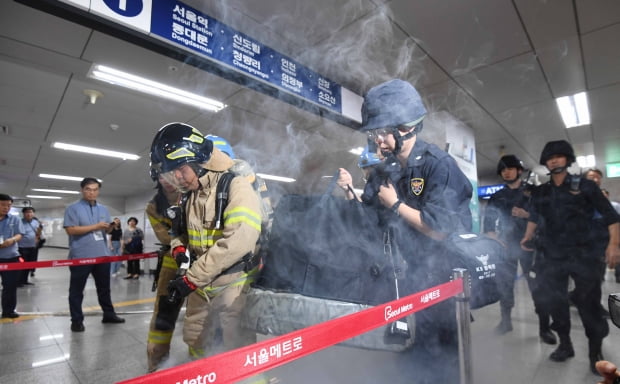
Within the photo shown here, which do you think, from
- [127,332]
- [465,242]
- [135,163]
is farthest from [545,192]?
[135,163]

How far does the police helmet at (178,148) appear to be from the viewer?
5.16ft

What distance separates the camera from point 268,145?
7.08m

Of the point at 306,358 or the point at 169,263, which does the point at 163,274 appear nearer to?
the point at 169,263

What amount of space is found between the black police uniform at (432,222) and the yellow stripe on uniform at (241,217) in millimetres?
674

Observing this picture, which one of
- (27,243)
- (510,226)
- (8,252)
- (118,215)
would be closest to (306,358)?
(510,226)

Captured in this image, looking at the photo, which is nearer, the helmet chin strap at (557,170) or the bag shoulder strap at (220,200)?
the bag shoulder strap at (220,200)

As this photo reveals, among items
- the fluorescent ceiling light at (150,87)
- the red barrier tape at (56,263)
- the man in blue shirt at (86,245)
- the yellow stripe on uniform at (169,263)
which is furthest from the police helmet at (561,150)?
the man in blue shirt at (86,245)

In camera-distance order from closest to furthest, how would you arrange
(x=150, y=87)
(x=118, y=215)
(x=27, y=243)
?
(x=150, y=87) < (x=27, y=243) < (x=118, y=215)

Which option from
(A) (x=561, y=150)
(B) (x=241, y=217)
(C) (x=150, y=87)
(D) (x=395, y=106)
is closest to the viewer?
(D) (x=395, y=106)

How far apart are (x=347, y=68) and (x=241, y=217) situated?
3.10 metres

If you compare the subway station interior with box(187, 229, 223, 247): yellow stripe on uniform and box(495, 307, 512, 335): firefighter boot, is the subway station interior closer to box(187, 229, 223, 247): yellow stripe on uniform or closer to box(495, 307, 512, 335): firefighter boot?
box(495, 307, 512, 335): firefighter boot

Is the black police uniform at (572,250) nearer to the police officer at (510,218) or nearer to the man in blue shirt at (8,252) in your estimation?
the police officer at (510,218)

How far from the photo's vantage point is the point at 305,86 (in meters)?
3.65

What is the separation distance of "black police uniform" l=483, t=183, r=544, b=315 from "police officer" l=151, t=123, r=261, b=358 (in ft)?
8.48
